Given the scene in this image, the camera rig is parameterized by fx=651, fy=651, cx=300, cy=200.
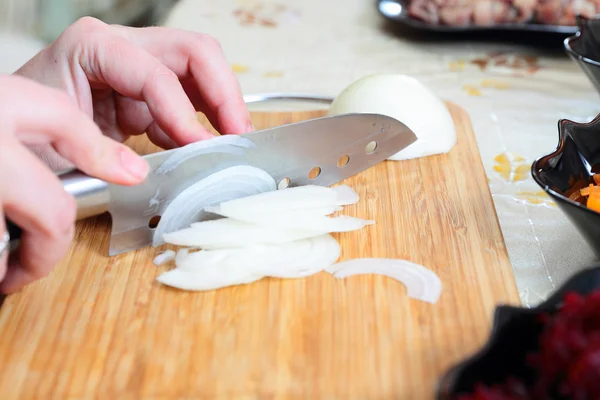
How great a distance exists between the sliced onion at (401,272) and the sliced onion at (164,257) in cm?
25

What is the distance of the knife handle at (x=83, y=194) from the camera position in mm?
876

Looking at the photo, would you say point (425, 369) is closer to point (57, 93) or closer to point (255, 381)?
point (255, 381)

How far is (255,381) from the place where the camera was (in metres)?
0.80

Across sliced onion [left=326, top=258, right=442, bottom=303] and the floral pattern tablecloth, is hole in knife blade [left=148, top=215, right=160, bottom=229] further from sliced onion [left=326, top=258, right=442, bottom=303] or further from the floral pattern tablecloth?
the floral pattern tablecloth

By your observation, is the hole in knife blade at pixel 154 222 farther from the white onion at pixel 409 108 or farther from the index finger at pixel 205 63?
the white onion at pixel 409 108

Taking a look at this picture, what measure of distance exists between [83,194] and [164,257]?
166 millimetres

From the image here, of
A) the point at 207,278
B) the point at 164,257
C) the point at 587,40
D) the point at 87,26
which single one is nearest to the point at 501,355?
the point at 207,278

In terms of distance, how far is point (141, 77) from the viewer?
42.9 inches

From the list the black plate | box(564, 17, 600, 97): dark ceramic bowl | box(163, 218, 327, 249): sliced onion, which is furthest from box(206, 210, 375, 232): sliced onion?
the black plate

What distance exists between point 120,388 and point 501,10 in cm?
149

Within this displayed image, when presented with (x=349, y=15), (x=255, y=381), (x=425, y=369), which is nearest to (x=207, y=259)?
(x=255, y=381)

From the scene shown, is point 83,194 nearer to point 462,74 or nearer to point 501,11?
point 462,74

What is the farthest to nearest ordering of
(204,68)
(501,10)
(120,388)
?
(501,10)
(204,68)
(120,388)

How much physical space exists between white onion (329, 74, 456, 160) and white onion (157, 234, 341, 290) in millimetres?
340
